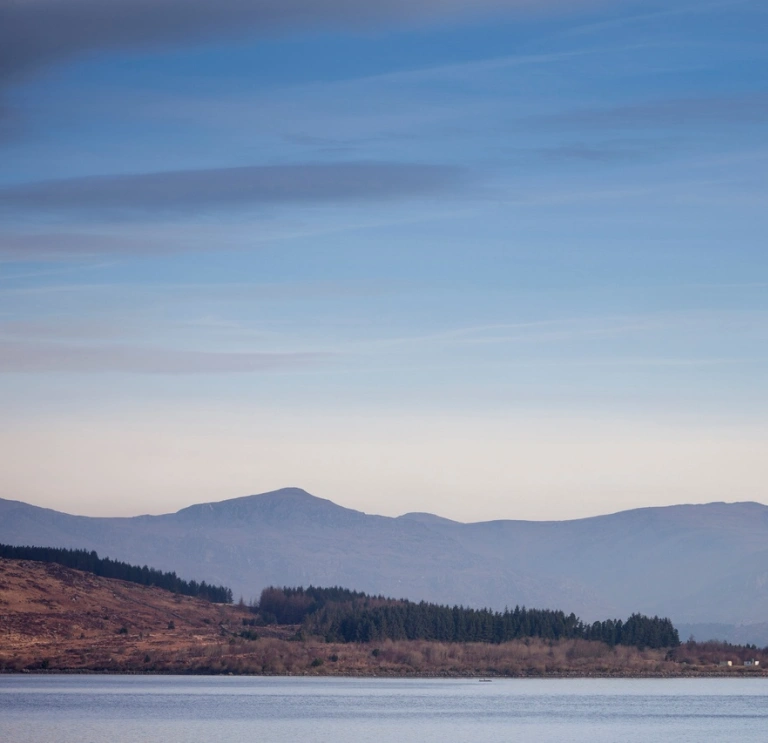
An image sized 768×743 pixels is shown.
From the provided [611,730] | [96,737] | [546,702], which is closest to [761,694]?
[546,702]

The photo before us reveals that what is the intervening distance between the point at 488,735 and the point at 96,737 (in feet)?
96.1

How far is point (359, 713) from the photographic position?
133 m

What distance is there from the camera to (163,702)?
141 meters

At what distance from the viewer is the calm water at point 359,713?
355ft

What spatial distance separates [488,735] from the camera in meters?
110

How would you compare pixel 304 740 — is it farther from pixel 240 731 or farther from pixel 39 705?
pixel 39 705

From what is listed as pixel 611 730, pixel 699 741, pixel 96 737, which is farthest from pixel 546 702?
pixel 96 737

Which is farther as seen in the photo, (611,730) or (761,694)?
(761,694)

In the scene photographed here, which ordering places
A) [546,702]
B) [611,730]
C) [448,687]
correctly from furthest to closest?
[448,687] < [546,702] < [611,730]

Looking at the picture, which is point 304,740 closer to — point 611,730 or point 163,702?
point 611,730

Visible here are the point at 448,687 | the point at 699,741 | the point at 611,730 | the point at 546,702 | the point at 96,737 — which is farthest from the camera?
the point at 448,687

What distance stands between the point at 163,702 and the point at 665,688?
271 ft

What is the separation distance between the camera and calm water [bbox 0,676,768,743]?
355 feet

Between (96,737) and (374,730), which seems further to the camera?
(374,730)
